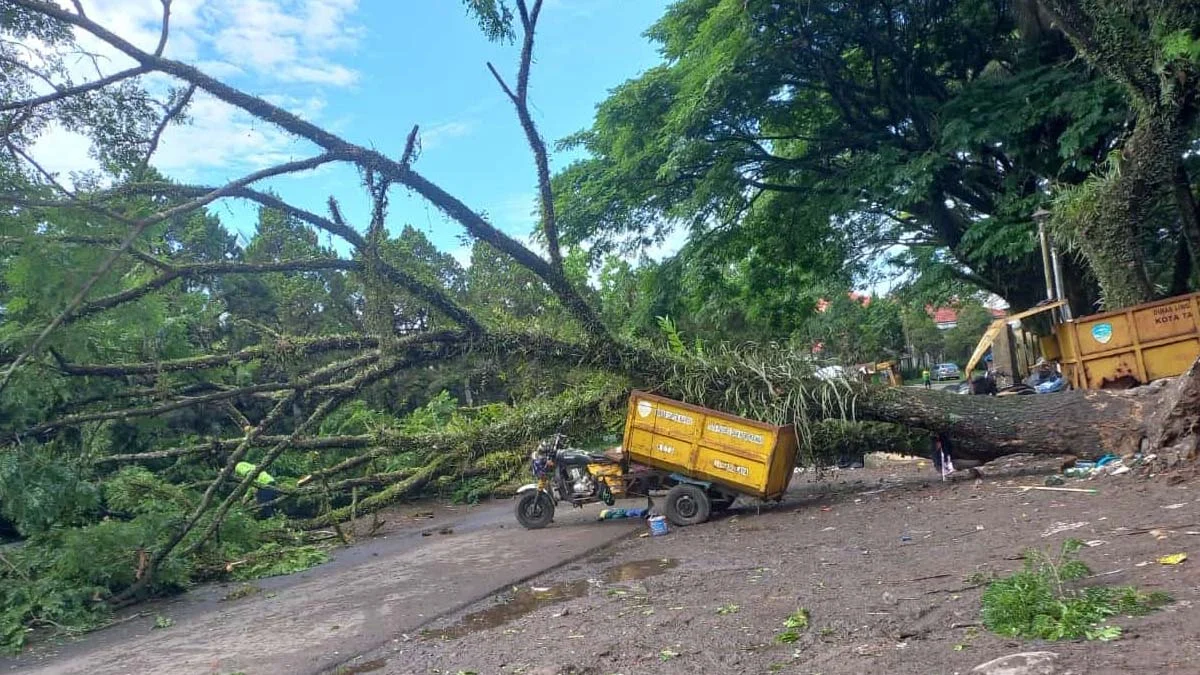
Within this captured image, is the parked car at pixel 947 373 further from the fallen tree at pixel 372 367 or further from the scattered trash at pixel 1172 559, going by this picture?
the scattered trash at pixel 1172 559

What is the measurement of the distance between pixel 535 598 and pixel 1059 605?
4003 millimetres

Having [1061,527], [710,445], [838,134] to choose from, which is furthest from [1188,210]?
[1061,527]

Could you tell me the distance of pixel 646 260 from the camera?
730 inches

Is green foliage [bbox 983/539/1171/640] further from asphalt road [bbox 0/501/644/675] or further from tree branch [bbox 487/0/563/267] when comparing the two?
Result: tree branch [bbox 487/0/563/267]

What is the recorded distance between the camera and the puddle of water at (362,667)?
16.8 feet

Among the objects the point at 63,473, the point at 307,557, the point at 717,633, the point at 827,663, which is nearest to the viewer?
the point at 827,663

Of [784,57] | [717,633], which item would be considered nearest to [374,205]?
[717,633]

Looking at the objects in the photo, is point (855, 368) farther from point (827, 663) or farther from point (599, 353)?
point (827, 663)

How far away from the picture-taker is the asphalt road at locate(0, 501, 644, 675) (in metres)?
5.85

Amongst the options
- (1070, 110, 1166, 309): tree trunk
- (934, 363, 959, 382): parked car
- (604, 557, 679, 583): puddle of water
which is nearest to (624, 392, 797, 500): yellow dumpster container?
(604, 557, 679, 583): puddle of water

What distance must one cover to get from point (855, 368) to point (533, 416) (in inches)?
171

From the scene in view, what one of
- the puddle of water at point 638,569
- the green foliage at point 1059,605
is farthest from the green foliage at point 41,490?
Answer: the green foliage at point 1059,605

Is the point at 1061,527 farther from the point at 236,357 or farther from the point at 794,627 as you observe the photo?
the point at 236,357

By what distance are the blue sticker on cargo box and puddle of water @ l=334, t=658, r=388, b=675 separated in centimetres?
1119
